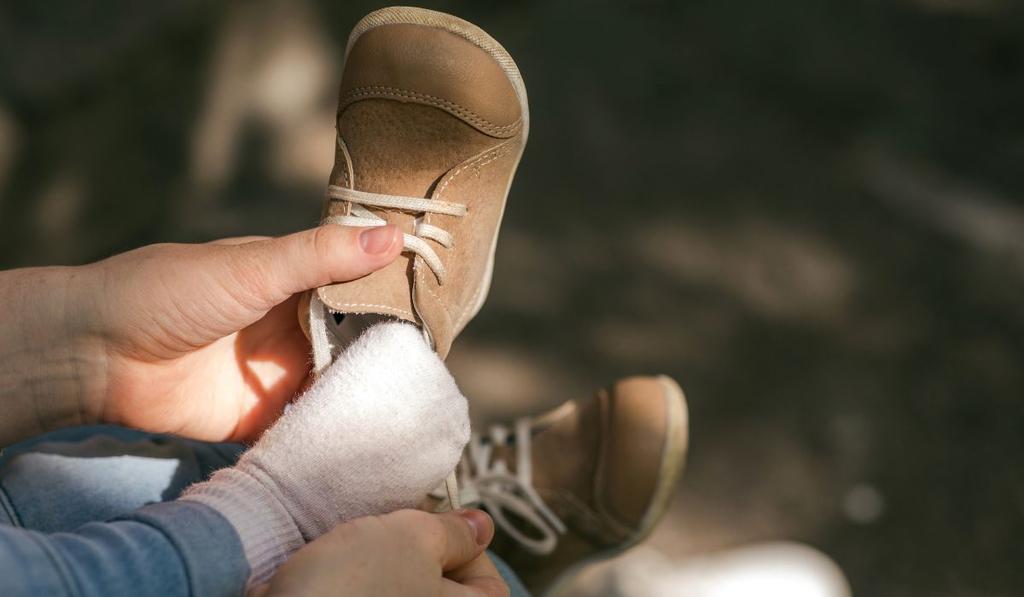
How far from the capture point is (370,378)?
2.77 feet

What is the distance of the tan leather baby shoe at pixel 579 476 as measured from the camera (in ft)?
3.93

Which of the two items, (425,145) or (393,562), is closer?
(393,562)

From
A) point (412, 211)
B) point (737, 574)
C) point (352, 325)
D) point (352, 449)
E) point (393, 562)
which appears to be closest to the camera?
point (393, 562)

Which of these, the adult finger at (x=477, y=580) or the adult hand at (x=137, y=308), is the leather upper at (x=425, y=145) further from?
the adult finger at (x=477, y=580)

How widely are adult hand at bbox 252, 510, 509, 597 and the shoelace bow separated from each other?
0.97ft

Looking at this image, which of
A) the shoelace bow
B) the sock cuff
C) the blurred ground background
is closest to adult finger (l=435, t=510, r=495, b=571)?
the sock cuff

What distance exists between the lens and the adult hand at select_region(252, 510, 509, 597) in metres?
0.67

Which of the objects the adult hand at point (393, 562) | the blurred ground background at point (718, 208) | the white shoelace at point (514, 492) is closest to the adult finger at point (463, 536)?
the adult hand at point (393, 562)

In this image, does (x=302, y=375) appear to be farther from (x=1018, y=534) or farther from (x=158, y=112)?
(x=1018, y=534)

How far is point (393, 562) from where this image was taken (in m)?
0.70

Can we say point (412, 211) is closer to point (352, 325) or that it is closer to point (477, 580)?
point (352, 325)

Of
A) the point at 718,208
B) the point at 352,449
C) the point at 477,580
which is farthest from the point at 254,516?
the point at 718,208

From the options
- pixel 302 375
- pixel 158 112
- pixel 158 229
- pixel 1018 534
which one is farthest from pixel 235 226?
pixel 1018 534

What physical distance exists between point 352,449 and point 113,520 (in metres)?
0.23
